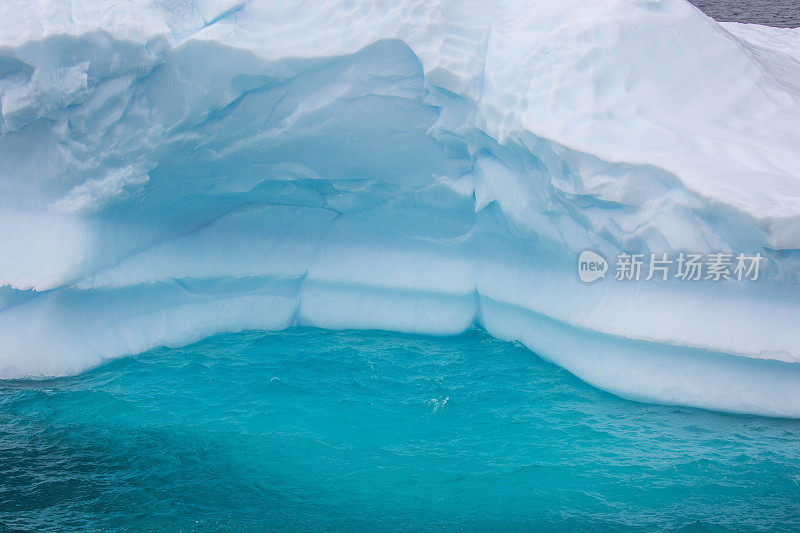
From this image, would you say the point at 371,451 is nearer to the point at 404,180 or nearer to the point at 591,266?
the point at 591,266

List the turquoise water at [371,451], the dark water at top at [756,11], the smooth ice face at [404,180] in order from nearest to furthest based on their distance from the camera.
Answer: the turquoise water at [371,451], the smooth ice face at [404,180], the dark water at top at [756,11]

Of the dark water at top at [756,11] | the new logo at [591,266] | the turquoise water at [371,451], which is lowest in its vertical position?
the turquoise water at [371,451]

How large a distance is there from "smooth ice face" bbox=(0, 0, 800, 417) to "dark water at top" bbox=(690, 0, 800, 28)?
187 inches

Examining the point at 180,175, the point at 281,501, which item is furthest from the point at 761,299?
the point at 180,175

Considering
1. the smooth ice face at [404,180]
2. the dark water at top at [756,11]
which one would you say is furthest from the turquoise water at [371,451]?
the dark water at top at [756,11]

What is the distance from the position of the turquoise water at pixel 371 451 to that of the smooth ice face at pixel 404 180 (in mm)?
403

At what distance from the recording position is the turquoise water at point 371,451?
10.6 feet

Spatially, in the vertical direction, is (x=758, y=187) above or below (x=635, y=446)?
above

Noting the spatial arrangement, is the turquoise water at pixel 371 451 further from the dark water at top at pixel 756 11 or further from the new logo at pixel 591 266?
the dark water at top at pixel 756 11

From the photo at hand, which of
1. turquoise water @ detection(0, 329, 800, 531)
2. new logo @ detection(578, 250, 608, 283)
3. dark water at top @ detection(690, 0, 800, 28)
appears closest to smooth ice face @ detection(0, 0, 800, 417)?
new logo @ detection(578, 250, 608, 283)

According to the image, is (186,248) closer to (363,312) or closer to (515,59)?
(363,312)

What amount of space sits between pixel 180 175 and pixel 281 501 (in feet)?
8.96

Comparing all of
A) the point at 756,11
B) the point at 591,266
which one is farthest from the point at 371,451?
the point at 756,11

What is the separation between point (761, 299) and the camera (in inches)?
151
